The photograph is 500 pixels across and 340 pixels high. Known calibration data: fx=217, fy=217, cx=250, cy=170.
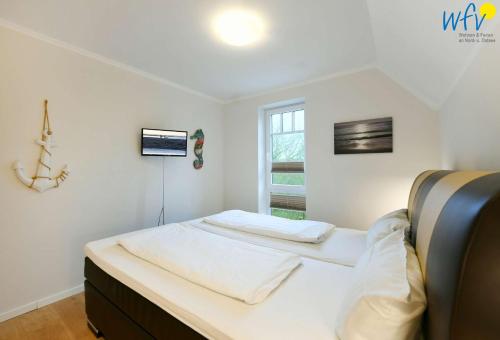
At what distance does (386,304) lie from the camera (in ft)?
2.28

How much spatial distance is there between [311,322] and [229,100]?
375 centimetres

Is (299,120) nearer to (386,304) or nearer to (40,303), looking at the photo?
(386,304)

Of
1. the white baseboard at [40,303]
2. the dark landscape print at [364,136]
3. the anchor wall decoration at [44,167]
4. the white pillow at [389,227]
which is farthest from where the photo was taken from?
the dark landscape print at [364,136]

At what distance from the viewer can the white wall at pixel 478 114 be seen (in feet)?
3.14

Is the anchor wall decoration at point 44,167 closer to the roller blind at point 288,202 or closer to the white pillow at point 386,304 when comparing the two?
the white pillow at point 386,304

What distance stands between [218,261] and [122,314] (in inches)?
27.0

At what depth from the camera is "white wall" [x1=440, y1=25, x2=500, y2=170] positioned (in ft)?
3.14

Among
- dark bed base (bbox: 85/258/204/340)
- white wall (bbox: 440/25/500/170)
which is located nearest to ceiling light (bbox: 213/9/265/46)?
white wall (bbox: 440/25/500/170)

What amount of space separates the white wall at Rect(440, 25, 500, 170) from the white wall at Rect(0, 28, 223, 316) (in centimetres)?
314

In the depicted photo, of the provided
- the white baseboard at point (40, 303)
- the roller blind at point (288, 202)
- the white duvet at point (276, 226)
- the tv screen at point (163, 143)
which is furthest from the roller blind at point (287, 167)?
the white baseboard at point (40, 303)

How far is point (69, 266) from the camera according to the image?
2.29 m

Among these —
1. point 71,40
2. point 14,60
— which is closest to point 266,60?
point 71,40

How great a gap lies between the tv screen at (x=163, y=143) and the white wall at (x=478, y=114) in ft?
9.50

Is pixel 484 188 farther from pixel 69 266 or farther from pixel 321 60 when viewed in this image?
pixel 69 266
